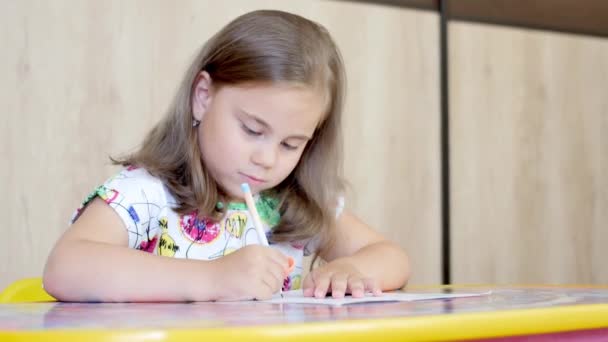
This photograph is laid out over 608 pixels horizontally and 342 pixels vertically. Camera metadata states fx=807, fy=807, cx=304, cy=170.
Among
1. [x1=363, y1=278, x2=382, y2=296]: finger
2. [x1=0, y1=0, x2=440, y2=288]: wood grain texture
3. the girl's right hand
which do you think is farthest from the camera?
[x1=0, y1=0, x2=440, y2=288]: wood grain texture

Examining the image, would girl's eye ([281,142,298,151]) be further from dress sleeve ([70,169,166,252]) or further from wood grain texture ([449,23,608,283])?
wood grain texture ([449,23,608,283])

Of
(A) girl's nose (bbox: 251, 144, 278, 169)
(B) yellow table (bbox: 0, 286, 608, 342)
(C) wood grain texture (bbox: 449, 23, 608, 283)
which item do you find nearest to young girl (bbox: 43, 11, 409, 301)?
(A) girl's nose (bbox: 251, 144, 278, 169)

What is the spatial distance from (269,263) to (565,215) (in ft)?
5.51

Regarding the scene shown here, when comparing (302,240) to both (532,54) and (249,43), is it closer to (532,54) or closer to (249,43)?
(249,43)

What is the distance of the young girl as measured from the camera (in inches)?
38.8

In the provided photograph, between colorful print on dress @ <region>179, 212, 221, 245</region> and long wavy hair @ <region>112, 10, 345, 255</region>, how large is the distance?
17mm

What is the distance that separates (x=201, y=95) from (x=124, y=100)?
738 millimetres

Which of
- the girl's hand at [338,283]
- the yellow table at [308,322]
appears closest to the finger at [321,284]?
the girl's hand at [338,283]

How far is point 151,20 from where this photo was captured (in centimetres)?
Result: 182

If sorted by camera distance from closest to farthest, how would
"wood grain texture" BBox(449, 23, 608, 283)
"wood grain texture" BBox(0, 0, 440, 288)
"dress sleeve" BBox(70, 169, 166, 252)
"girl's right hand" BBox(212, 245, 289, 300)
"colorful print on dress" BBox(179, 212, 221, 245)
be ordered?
"girl's right hand" BBox(212, 245, 289, 300)
"dress sleeve" BBox(70, 169, 166, 252)
"colorful print on dress" BBox(179, 212, 221, 245)
"wood grain texture" BBox(0, 0, 440, 288)
"wood grain texture" BBox(449, 23, 608, 283)

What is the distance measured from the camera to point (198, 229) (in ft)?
3.62

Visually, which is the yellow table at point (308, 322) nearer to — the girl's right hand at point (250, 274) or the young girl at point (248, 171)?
the girl's right hand at point (250, 274)

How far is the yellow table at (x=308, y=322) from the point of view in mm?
442

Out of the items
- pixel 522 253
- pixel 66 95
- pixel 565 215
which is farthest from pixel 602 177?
pixel 66 95
